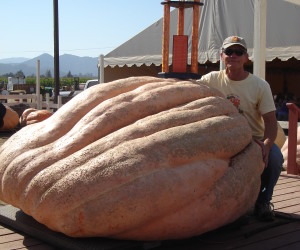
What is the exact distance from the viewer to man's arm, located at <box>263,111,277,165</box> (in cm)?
371

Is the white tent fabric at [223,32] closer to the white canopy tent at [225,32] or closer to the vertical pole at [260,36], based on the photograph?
the white canopy tent at [225,32]

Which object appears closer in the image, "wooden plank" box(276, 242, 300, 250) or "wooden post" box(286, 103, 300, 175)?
"wooden plank" box(276, 242, 300, 250)

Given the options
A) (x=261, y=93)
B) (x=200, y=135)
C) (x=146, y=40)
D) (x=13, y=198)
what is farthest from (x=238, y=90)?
(x=146, y=40)

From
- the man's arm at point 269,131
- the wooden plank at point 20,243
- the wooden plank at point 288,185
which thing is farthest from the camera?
the wooden plank at point 288,185

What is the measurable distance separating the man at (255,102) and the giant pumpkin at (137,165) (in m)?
0.32

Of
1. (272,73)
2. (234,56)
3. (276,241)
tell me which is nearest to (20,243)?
(276,241)

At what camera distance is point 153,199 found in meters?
2.88

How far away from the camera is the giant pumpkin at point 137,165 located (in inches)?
113

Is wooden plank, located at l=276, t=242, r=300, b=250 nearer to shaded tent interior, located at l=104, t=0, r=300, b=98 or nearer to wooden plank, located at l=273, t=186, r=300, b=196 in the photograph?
wooden plank, located at l=273, t=186, r=300, b=196

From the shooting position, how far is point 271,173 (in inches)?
152

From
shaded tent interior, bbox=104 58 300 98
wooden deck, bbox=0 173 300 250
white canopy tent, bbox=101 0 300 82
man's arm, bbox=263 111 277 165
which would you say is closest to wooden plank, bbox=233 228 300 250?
wooden deck, bbox=0 173 300 250

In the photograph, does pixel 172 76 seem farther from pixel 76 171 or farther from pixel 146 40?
pixel 146 40

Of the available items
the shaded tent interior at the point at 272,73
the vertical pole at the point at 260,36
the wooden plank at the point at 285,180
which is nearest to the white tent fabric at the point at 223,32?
the shaded tent interior at the point at 272,73

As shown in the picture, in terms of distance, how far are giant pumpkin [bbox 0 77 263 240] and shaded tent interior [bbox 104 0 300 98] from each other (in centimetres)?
682
